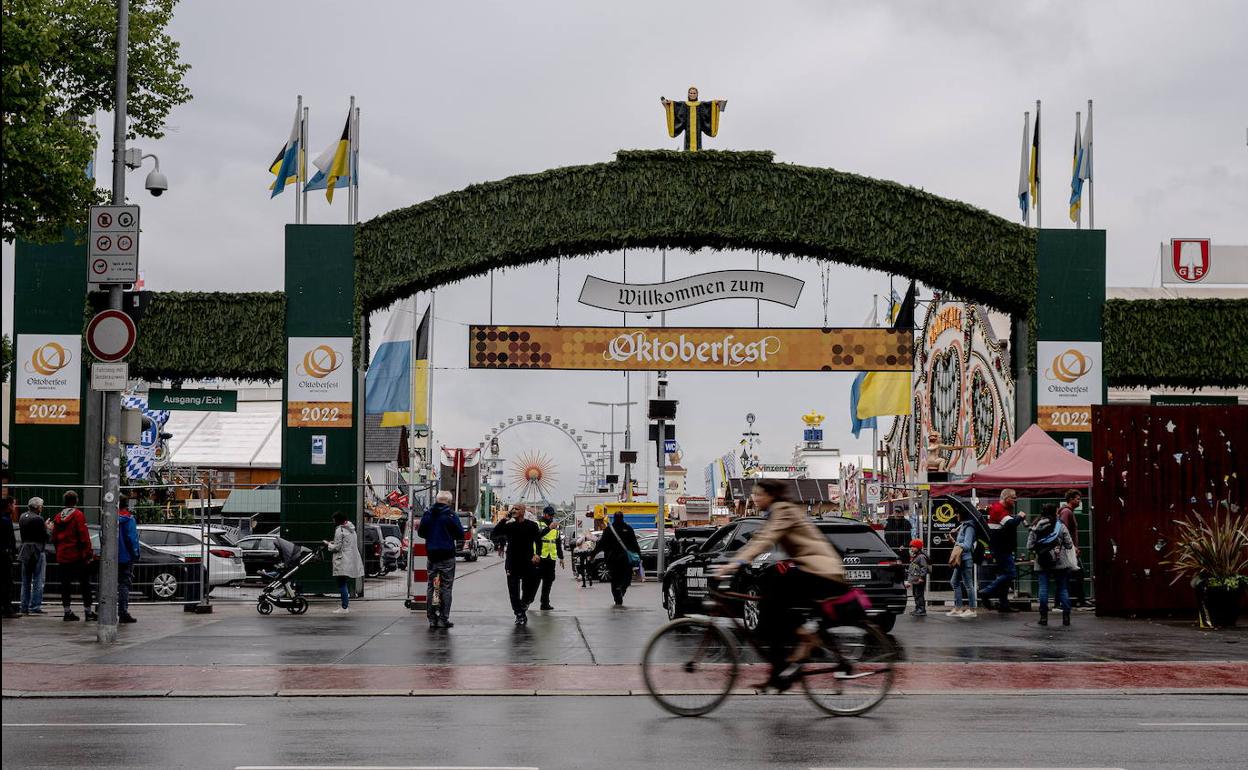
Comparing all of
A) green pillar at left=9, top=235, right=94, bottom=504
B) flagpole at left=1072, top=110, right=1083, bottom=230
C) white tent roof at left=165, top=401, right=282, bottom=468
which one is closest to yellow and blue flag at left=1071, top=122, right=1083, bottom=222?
flagpole at left=1072, top=110, right=1083, bottom=230

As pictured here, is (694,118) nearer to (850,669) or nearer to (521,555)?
(521,555)

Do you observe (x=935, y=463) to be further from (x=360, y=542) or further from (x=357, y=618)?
(x=357, y=618)

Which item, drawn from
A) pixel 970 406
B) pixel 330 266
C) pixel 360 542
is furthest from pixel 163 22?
pixel 970 406

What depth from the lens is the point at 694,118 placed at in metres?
26.2

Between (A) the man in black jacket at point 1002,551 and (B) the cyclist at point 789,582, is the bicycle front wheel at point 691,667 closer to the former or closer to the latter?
(B) the cyclist at point 789,582

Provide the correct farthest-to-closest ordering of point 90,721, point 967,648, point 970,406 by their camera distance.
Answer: point 970,406 → point 967,648 → point 90,721

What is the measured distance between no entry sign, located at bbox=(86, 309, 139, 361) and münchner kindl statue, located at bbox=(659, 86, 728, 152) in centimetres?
1208

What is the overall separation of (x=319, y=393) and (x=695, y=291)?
6.84m

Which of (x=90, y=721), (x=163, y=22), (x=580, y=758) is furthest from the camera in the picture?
(x=163, y=22)

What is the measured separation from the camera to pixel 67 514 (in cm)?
2066

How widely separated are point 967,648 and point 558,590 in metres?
17.9

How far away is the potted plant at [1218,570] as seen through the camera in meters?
19.5

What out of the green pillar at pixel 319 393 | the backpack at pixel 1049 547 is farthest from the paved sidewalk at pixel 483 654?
the green pillar at pixel 319 393

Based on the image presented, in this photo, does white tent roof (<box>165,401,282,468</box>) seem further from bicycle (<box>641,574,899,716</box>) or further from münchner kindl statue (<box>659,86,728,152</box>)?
bicycle (<box>641,574,899,716</box>)
